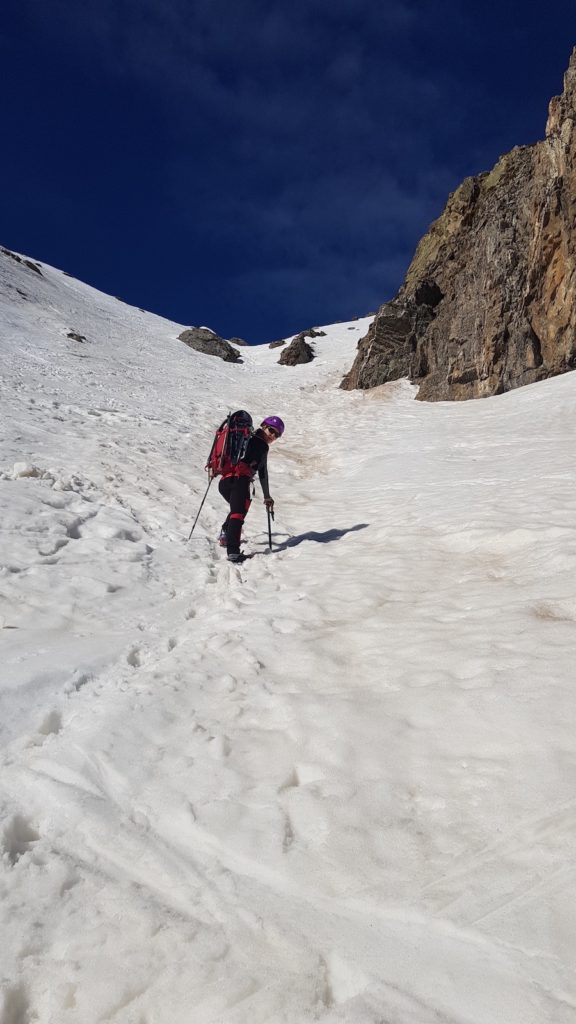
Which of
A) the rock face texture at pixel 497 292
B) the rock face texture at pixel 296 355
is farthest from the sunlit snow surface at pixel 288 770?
the rock face texture at pixel 296 355

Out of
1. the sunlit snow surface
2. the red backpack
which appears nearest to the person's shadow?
the sunlit snow surface

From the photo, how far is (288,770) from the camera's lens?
9.46ft

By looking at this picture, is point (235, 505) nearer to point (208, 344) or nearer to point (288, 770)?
point (288, 770)

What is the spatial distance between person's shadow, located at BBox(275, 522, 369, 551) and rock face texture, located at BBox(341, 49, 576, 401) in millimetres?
15603

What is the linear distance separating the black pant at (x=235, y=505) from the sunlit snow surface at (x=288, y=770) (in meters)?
0.46

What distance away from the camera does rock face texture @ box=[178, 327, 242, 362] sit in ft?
162

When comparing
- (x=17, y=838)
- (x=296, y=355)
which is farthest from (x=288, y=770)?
(x=296, y=355)

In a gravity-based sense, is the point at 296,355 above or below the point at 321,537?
above

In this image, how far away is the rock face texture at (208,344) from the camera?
4931cm

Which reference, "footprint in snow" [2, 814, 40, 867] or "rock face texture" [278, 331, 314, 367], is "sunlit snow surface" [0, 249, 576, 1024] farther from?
"rock face texture" [278, 331, 314, 367]

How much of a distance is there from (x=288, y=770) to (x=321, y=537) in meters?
5.43

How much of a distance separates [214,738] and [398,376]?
90.3 feet

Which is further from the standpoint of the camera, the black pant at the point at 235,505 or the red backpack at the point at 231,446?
the red backpack at the point at 231,446

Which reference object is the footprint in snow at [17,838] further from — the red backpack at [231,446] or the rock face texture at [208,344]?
the rock face texture at [208,344]
